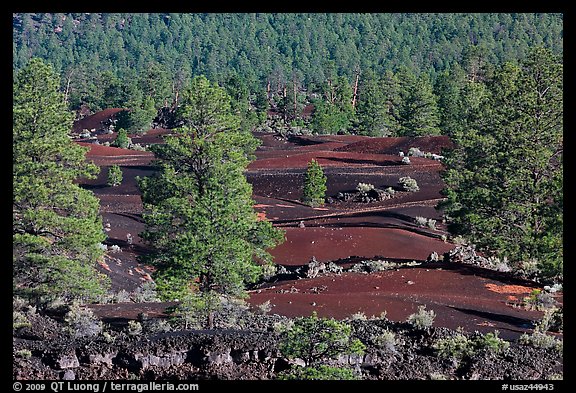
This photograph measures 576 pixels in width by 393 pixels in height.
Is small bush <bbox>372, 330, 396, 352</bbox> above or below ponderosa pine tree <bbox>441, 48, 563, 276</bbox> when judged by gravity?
below

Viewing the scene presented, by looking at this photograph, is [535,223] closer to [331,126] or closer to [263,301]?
[263,301]

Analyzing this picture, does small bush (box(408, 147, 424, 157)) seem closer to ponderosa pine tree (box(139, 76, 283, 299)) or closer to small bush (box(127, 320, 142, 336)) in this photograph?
ponderosa pine tree (box(139, 76, 283, 299))

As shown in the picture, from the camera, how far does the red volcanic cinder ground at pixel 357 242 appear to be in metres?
22.7

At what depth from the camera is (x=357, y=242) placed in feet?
117

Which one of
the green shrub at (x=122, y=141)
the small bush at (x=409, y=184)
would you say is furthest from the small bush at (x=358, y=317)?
the green shrub at (x=122, y=141)

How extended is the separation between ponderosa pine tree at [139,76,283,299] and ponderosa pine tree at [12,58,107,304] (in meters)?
1.86

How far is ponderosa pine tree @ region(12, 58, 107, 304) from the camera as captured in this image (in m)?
23.0

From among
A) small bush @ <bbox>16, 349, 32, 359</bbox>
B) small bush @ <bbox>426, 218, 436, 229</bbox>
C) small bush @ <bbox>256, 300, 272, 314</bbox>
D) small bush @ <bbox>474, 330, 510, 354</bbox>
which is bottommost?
small bush @ <bbox>426, 218, 436, 229</bbox>

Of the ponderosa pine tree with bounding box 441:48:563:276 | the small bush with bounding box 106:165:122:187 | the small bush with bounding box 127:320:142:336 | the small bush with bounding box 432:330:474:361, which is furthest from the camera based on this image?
the small bush with bounding box 106:165:122:187

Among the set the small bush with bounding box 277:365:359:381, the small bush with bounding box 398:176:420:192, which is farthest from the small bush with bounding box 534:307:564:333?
the small bush with bounding box 398:176:420:192

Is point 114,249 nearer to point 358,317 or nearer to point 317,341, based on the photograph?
point 358,317

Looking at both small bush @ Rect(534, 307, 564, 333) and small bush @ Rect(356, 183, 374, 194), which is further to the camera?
small bush @ Rect(356, 183, 374, 194)

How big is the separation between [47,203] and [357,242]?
15134 mm
